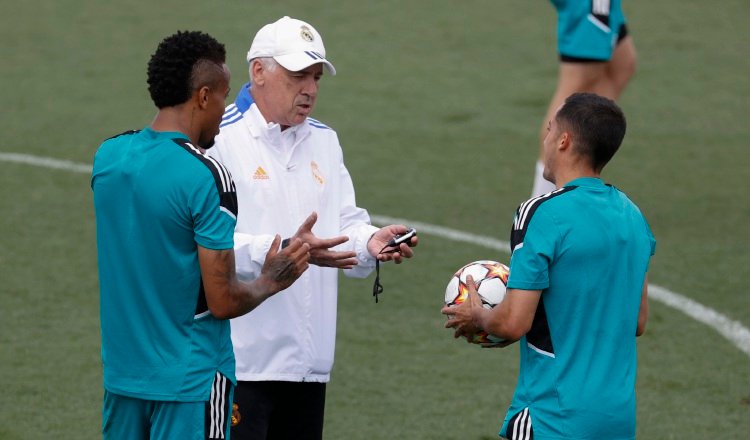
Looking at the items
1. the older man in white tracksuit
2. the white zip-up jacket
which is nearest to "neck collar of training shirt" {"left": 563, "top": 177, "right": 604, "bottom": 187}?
the older man in white tracksuit

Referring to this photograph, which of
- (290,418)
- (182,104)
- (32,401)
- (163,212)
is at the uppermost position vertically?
(182,104)

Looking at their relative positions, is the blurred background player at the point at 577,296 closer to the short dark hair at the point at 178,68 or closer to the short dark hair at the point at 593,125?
the short dark hair at the point at 593,125

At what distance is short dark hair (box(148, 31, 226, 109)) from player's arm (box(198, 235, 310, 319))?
50cm

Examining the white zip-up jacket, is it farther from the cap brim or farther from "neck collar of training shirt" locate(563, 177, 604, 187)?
"neck collar of training shirt" locate(563, 177, 604, 187)

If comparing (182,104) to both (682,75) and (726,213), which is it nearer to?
(726,213)

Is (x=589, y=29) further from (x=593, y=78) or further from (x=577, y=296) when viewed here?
(x=577, y=296)

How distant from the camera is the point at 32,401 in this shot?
6.46 meters

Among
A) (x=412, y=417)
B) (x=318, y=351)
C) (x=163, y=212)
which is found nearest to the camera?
(x=163, y=212)

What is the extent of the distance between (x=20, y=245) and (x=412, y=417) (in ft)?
11.8

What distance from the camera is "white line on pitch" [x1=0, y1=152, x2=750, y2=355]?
765 centimetres

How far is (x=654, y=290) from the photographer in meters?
8.34

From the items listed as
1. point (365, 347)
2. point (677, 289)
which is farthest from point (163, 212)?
point (677, 289)

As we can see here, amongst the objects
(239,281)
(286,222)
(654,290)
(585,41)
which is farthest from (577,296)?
(585,41)

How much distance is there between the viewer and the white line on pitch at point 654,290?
765 cm
